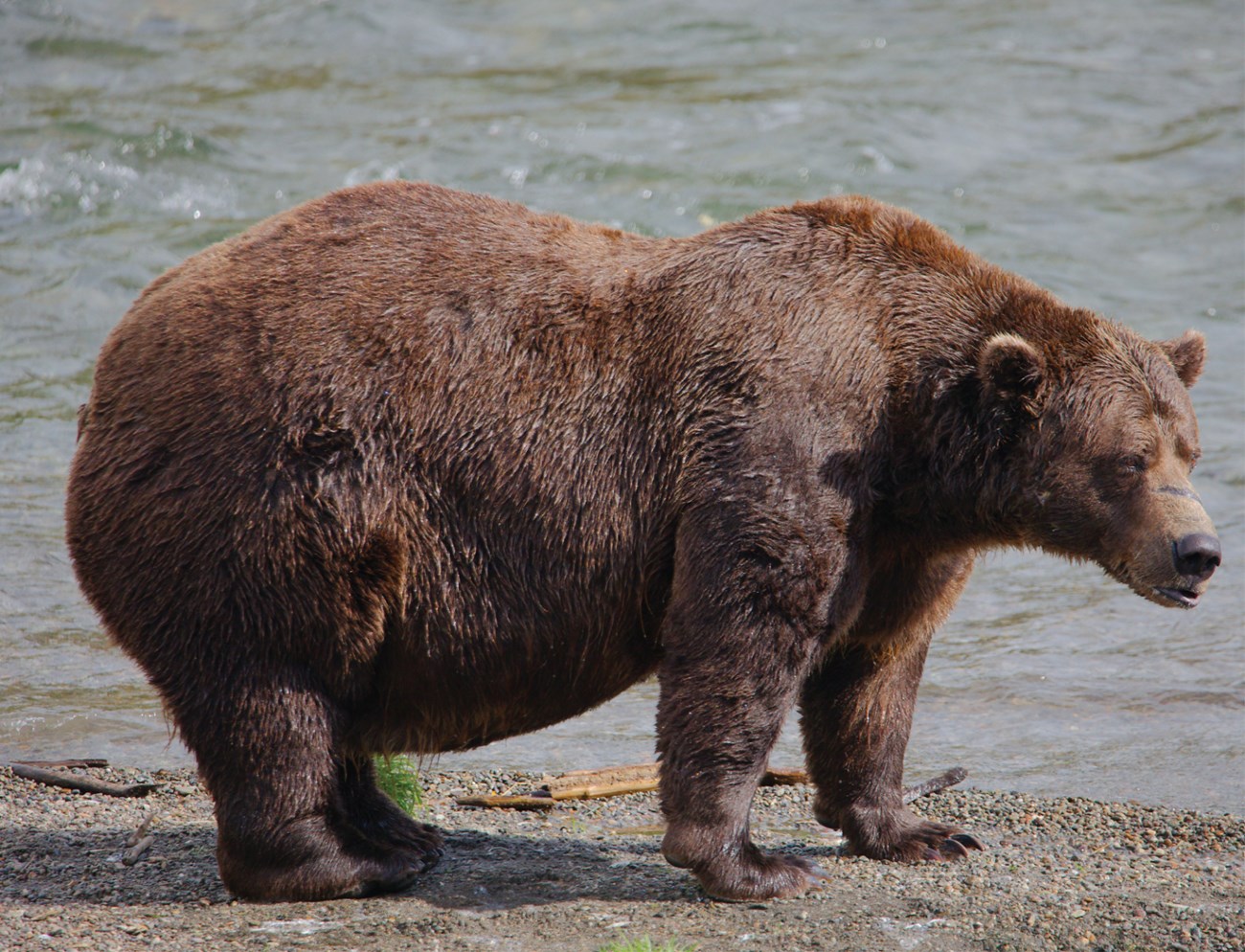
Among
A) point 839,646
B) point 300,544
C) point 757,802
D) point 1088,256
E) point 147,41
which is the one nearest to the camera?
point 300,544

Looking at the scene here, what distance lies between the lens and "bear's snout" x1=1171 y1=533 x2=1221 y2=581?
5.62 m

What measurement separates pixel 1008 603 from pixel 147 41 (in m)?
18.0

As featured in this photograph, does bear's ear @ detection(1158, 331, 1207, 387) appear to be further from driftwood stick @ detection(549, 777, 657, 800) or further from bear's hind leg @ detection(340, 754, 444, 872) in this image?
bear's hind leg @ detection(340, 754, 444, 872)

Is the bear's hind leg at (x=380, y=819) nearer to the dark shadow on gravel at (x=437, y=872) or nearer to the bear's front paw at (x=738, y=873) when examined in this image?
the dark shadow on gravel at (x=437, y=872)

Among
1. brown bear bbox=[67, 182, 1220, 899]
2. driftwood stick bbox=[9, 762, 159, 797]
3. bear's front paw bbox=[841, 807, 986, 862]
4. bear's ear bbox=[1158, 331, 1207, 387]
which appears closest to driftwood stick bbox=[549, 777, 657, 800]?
bear's front paw bbox=[841, 807, 986, 862]

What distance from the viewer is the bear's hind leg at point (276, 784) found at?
5.64 m

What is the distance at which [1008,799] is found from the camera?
7352 millimetres

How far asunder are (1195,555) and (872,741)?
1603mm

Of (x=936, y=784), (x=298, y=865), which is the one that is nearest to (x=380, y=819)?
(x=298, y=865)

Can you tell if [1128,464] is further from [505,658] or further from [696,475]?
[505,658]

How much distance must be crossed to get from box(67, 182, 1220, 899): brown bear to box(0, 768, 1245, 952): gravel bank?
10.4 inches

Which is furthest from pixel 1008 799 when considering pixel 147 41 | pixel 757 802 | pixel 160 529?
pixel 147 41

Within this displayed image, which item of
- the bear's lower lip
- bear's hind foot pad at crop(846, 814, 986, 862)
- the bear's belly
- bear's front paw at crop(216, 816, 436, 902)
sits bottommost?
bear's hind foot pad at crop(846, 814, 986, 862)

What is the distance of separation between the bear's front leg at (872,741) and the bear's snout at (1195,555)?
0.97 metres
